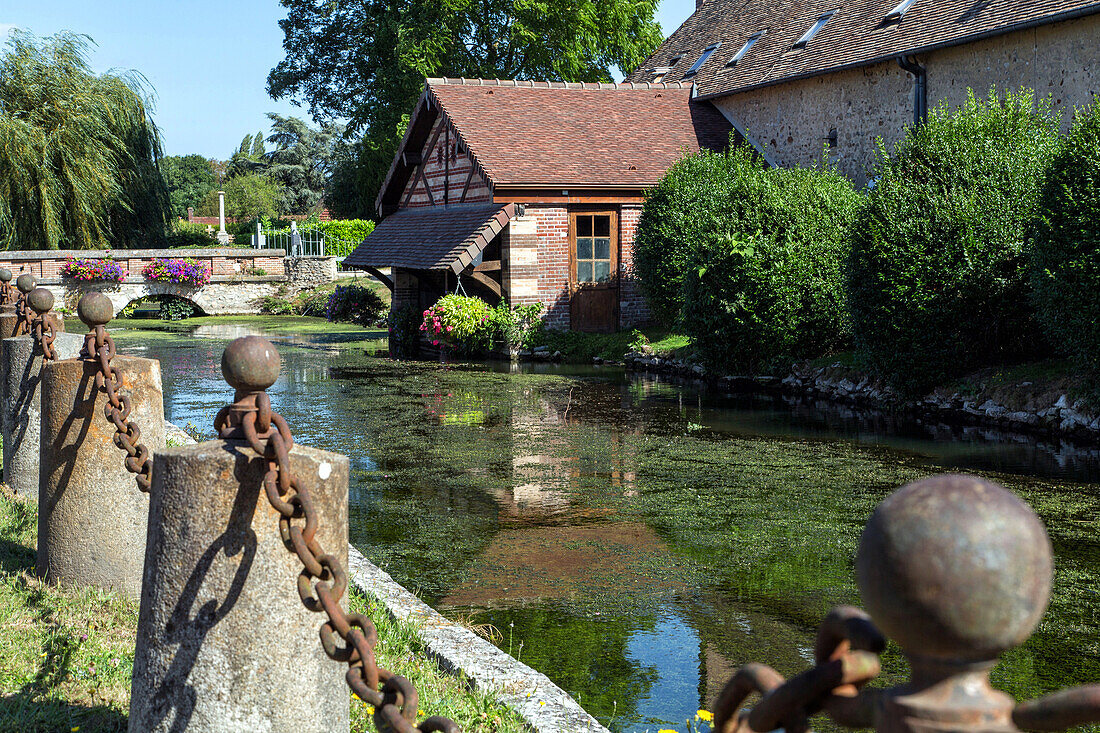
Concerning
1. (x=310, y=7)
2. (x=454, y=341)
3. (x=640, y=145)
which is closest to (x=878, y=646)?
(x=454, y=341)

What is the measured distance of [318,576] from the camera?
2240 mm

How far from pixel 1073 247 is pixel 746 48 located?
15574 mm

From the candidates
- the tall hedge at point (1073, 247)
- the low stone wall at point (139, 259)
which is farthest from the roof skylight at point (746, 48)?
the low stone wall at point (139, 259)

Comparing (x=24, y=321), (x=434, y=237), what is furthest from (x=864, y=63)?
(x=24, y=321)

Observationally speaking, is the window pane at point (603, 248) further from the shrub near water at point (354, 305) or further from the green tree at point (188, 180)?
the green tree at point (188, 180)

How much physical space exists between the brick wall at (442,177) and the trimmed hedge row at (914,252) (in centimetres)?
432

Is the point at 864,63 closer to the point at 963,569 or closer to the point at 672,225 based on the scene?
the point at 672,225

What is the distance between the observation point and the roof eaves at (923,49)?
49.8 feet

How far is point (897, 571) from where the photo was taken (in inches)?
40.8

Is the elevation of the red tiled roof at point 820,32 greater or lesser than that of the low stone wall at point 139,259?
greater

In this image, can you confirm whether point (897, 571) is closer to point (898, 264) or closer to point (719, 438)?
point (719, 438)

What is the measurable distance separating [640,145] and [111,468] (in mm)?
18564

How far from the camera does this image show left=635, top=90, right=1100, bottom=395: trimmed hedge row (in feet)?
34.6

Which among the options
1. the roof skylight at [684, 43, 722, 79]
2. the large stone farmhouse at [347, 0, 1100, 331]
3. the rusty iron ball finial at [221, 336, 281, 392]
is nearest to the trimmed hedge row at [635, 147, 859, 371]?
the large stone farmhouse at [347, 0, 1100, 331]
